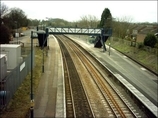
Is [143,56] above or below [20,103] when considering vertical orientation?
above

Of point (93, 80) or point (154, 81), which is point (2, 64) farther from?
point (154, 81)

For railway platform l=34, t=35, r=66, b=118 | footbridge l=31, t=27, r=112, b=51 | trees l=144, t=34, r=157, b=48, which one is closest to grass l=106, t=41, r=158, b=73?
trees l=144, t=34, r=157, b=48

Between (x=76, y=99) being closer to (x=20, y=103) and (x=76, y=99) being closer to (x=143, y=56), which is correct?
(x=20, y=103)

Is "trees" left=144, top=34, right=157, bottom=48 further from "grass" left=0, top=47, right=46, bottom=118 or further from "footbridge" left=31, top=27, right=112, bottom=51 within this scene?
"grass" left=0, top=47, right=46, bottom=118

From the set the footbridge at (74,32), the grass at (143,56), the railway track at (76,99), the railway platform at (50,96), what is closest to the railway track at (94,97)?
the railway track at (76,99)

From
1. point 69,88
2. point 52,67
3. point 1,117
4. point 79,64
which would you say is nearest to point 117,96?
point 69,88

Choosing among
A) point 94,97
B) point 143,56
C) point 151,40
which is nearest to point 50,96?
point 94,97

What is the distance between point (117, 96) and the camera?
20.7 m

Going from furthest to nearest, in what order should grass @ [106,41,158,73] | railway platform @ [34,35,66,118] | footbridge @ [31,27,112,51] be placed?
footbridge @ [31,27,112,51] → grass @ [106,41,158,73] → railway platform @ [34,35,66,118]

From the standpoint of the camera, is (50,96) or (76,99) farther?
(50,96)

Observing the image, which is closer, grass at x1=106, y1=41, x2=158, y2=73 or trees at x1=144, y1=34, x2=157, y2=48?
grass at x1=106, y1=41, x2=158, y2=73

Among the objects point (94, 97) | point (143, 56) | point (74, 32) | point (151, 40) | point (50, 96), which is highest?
point (74, 32)

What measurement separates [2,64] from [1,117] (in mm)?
7958

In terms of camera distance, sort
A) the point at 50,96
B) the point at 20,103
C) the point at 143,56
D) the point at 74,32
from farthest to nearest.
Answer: the point at 74,32
the point at 143,56
the point at 50,96
the point at 20,103
